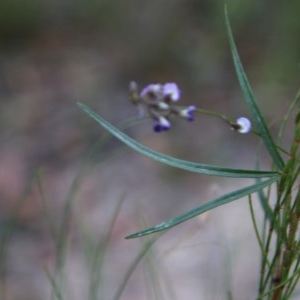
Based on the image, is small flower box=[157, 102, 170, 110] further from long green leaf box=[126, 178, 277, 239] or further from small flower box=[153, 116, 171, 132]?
long green leaf box=[126, 178, 277, 239]

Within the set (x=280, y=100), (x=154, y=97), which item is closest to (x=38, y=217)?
(x=280, y=100)

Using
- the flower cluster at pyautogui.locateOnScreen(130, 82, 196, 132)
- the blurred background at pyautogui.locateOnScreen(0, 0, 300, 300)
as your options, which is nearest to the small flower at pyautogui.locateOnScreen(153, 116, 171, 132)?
the flower cluster at pyautogui.locateOnScreen(130, 82, 196, 132)

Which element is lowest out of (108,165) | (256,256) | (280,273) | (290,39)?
(280,273)

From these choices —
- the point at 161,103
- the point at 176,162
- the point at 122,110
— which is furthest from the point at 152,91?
the point at 122,110

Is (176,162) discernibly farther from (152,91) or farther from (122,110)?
(122,110)

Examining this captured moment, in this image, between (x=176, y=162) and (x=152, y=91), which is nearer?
(x=176, y=162)

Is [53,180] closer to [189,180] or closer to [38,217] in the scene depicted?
[38,217]

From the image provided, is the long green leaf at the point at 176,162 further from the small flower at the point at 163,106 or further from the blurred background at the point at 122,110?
the blurred background at the point at 122,110
